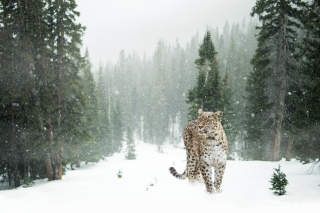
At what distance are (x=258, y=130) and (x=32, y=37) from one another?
66.0 feet

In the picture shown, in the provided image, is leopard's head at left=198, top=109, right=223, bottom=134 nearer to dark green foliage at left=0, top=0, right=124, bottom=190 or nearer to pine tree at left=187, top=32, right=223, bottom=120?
dark green foliage at left=0, top=0, right=124, bottom=190

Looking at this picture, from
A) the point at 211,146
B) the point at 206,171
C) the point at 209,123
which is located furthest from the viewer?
the point at 206,171

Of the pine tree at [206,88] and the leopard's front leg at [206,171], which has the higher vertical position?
the pine tree at [206,88]

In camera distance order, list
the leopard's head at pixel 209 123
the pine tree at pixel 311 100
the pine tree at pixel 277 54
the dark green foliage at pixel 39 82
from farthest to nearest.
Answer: the pine tree at pixel 277 54, the dark green foliage at pixel 39 82, the pine tree at pixel 311 100, the leopard's head at pixel 209 123

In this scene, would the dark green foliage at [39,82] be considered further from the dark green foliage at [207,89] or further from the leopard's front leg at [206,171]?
the dark green foliage at [207,89]

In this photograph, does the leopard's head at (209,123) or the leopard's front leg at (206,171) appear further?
the leopard's front leg at (206,171)

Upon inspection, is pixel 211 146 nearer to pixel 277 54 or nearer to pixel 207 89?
pixel 277 54

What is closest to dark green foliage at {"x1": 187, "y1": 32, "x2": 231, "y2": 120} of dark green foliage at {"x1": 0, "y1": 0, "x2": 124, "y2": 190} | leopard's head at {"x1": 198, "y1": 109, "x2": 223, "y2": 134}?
dark green foliage at {"x1": 0, "y1": 0, "x2": 124, "y2": 190}

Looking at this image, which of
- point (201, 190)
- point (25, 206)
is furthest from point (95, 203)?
point (201, 190)

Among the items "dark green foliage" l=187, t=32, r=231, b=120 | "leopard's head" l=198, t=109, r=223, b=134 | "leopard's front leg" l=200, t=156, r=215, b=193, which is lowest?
"leopard's front leg" l=200, t=156, r=215, b=193

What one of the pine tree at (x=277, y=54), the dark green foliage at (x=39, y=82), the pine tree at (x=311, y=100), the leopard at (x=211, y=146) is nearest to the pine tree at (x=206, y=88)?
the pine tree at (x=277, y=54)


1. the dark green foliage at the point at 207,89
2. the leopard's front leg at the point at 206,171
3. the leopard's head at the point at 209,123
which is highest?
the dark green foliage at the point at 207,89

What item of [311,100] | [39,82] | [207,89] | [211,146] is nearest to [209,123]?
Answer: [211,146]

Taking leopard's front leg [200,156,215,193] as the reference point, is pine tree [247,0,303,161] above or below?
above
